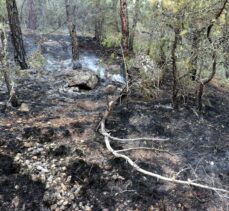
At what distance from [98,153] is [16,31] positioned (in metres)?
5.54

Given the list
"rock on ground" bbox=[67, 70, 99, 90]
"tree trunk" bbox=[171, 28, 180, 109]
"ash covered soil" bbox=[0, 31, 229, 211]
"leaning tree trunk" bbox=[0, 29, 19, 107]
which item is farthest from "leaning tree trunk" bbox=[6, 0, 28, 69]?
"tree trunk" bbox=[171, 28, 180, 109]

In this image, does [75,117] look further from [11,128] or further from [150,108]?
[150,108]

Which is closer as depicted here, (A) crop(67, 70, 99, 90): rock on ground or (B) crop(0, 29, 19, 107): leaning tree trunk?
(B) crop(0, 29, 19, 107): leaning tree trunk

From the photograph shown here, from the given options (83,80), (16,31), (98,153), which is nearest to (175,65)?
(83,80)

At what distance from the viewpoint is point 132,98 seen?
28.1ft

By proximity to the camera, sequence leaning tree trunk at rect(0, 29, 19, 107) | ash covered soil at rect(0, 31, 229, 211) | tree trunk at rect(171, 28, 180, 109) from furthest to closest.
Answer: tree trunk at rect(171, 28, 180, 109) → leaning tree trunk at rect(0, 29, 19, 107) → ash covered soil at rect(0, 31, 229, 211)

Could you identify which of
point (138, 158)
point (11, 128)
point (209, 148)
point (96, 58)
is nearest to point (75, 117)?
point (11, 128)

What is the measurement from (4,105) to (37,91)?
1214mm

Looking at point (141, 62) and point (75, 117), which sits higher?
point (141, 62)

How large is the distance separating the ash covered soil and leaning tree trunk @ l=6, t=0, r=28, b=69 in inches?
58.1

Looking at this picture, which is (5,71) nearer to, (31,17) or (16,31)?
(16,31)

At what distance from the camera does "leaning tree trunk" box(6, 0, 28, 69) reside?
9238 mm

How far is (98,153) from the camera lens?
607 centimetres

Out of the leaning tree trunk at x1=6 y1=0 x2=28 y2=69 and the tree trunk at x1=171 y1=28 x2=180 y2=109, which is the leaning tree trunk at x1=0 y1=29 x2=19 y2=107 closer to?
the leaning tree trunk at x1=6 y1=0 x2=28 y2=69
